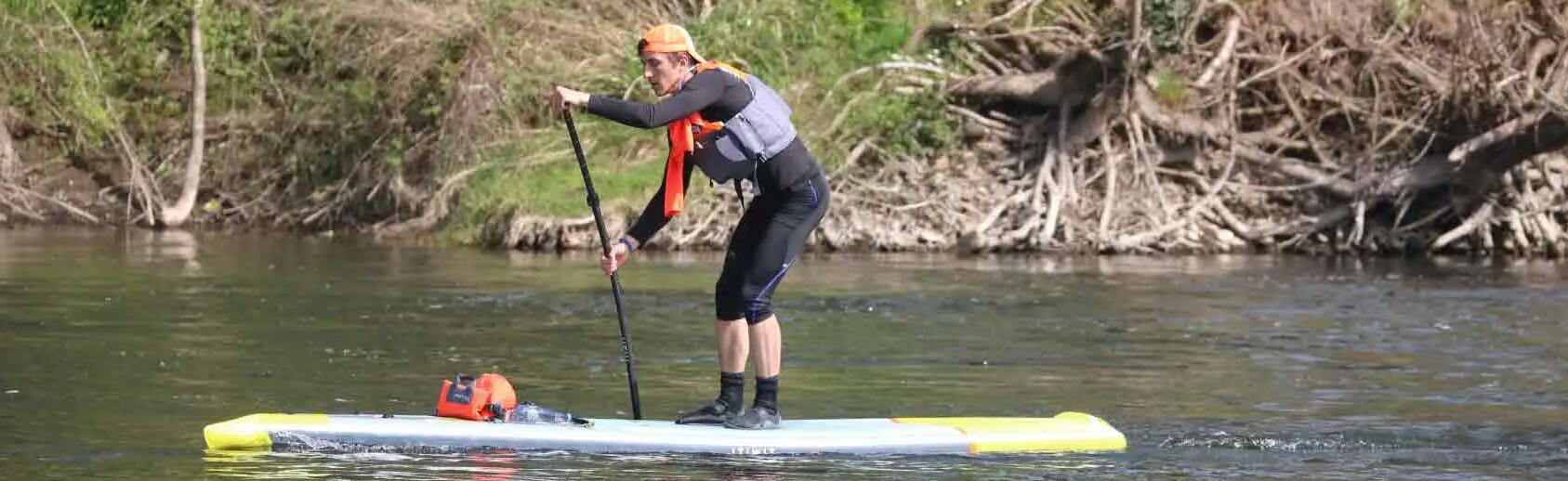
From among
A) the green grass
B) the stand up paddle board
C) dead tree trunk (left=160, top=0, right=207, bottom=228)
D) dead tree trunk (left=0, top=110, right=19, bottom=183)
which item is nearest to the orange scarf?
the stand up paddle board

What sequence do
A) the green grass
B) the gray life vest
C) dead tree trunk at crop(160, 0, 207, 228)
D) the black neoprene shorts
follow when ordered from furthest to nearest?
dead tree trunk at crop(160, 0, 207, 228) < the green grass < the black neoprene shorts < the gray life vest

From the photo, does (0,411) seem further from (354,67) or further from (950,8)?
(354,67)

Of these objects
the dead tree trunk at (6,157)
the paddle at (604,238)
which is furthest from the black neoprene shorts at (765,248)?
the dead tree trunk at (6,157)

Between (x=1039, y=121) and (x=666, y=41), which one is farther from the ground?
(x=1039, y=121)

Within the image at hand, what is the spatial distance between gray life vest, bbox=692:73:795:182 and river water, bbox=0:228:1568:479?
1036 millimetres

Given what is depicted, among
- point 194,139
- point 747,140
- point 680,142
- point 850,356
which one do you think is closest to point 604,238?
point 680,142

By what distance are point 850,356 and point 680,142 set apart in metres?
3.96

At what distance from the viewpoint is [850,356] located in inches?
494

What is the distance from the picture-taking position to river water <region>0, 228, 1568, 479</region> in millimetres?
8508

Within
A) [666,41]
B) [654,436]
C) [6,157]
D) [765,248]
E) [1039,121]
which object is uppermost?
[1039,121]

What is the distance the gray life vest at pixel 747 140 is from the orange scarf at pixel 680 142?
37 mm

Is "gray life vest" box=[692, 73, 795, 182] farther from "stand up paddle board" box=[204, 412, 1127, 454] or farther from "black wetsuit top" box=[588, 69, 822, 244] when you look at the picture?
"stand up paddle board" box=[204, 412, 1127, 454]

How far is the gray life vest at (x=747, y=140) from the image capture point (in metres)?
8.77

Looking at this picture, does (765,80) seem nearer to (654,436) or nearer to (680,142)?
(680,142)
